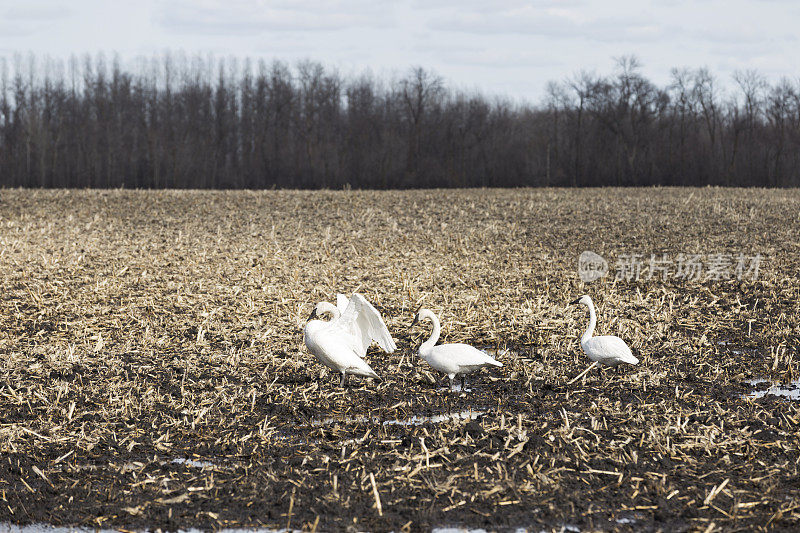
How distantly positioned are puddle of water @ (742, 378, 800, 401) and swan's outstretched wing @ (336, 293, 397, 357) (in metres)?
3.85

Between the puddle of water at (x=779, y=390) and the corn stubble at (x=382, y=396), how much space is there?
159 mm

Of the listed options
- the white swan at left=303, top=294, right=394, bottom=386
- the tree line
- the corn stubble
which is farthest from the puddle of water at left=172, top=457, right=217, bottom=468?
the tree line

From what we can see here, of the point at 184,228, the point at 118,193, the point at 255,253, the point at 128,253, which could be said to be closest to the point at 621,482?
the point at 255,253

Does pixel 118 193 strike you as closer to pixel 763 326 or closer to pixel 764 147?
pixel 763 326

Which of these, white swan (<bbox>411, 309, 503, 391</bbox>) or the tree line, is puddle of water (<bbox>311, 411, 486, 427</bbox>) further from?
the tree line

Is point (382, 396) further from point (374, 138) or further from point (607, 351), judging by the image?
point (374, 138)

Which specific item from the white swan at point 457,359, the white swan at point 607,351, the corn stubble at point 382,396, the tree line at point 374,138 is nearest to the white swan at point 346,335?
the corn stubble at point 382,396

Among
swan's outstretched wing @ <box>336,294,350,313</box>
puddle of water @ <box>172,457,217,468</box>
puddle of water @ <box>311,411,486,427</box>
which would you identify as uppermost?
swan's outstretched wing @ <box>336,294,350,313</box>

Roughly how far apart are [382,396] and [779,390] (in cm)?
428

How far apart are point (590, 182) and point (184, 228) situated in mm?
37320

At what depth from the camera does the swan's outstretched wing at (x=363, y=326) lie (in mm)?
8664

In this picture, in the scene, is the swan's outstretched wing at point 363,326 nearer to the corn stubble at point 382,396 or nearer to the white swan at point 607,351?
the corn stubble at point 382,396

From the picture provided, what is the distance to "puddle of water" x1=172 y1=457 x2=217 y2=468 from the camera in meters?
6.08

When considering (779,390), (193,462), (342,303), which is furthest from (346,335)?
(779,390)
